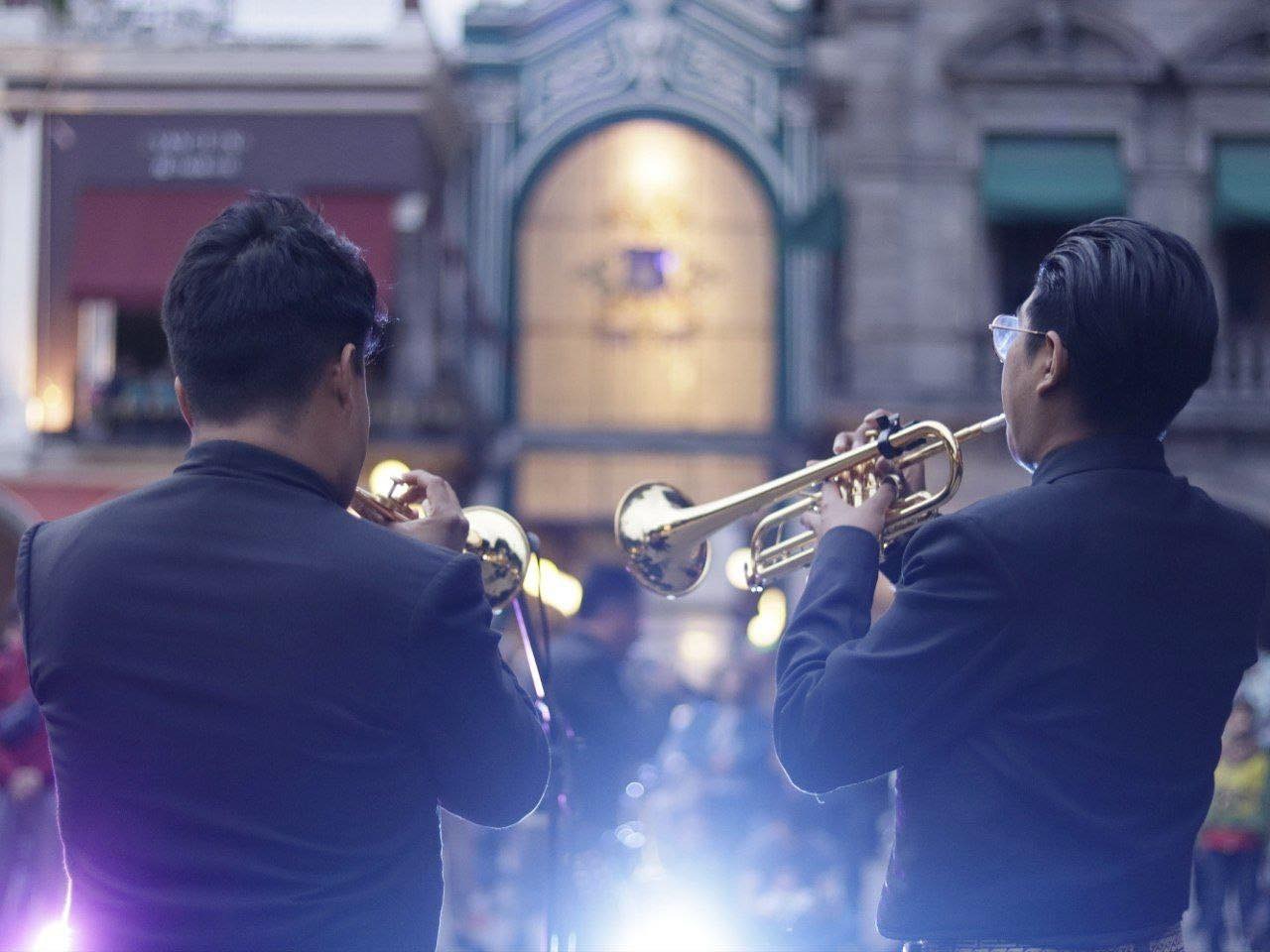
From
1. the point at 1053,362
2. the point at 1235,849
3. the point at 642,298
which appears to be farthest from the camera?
the point at 642,298

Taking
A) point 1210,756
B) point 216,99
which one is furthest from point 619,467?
point 1210,756

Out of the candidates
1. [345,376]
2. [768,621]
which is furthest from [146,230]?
[345,376]

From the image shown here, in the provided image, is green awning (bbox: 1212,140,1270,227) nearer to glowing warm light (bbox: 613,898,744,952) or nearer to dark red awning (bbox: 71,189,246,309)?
glowing warm light (bbox: 613,898,744,952)

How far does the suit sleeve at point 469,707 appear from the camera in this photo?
6.40ft

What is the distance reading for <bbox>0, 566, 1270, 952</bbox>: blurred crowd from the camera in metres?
6.51

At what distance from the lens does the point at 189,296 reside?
81.8 inches

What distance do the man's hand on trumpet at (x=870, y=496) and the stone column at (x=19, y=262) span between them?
14.7 meters

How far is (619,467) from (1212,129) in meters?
7.35

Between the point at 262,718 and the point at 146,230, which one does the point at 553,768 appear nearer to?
the point at 262,718

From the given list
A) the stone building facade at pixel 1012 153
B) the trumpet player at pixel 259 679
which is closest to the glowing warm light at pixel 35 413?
the stone building facade at pixel 1012 153

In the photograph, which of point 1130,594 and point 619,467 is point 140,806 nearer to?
point 1130,594

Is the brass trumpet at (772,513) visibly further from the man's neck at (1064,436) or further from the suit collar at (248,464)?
the suit collar at (248,464)

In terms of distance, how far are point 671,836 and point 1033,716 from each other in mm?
8227

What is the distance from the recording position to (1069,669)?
214 centimetres
